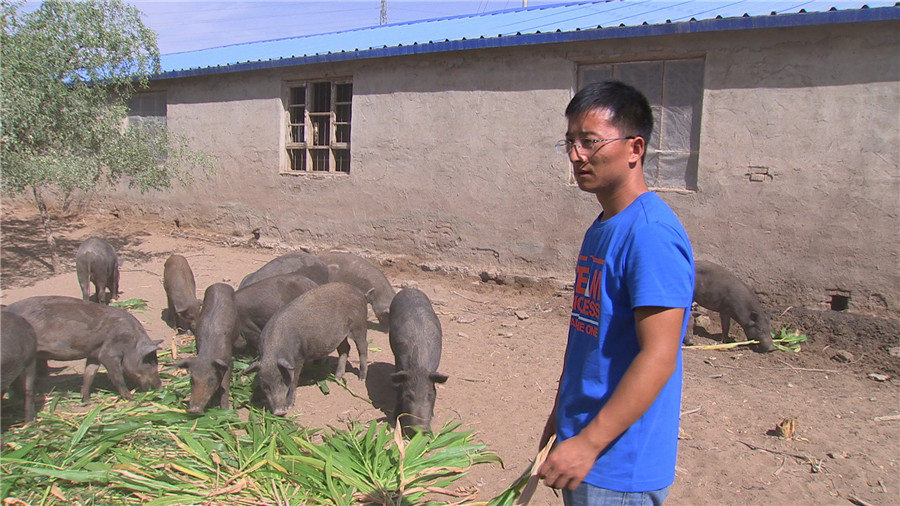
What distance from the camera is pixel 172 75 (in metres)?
13.6

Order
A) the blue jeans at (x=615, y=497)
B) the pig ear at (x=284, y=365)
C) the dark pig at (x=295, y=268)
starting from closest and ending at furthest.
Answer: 1. the blue jeans at (x=615, y=497)
2. the pig ear at (x=284, y=365)
3. the dark pig at (x=295, y=268)

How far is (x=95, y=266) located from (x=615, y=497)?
8.12 meters

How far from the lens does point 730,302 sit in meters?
7.61

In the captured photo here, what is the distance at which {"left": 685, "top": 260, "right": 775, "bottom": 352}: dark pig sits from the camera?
7410 millimetres

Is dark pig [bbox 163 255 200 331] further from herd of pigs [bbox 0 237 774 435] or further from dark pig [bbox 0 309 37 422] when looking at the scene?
dark pig [bbox 0 309 37 422]

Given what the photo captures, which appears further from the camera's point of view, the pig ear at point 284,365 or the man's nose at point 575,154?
the pig ear at point 284,365

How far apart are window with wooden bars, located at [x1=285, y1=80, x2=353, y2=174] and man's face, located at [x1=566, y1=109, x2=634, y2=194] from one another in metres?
9.98

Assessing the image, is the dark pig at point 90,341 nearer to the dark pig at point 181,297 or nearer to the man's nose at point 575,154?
the dark pig at point 181,297

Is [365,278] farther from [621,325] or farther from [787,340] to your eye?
[621,325]

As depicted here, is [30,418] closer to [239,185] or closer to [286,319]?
[286,319]

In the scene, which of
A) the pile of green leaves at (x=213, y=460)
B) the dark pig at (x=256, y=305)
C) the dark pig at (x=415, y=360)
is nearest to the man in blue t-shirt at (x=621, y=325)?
the pile of green leaves at (x=213, y=460)

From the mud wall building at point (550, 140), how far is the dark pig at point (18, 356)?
250 inches

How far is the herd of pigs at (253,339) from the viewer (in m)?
5.24

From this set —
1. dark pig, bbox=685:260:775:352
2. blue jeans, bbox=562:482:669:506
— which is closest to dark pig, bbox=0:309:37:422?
blue jeans, bbox=562:482:669:506
